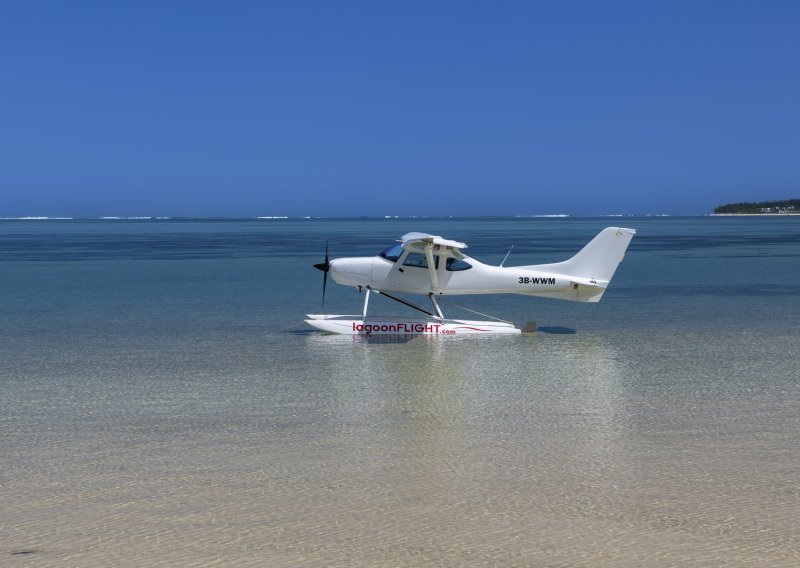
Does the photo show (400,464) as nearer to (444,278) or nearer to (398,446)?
(398,446)

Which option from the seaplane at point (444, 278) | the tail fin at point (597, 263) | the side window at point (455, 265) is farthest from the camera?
the tail fin at point (597, 263)

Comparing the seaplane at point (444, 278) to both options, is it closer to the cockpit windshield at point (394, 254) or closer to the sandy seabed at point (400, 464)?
the cockpit windshield at point (394, 254)

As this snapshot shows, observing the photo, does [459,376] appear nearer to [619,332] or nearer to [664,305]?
[619,332]

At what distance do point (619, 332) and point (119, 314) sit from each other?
9.64 m

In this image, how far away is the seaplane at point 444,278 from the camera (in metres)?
16.0

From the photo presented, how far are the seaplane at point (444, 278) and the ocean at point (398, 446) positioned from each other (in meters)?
0.58

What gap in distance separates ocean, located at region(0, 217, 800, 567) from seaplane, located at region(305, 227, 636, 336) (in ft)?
1.89

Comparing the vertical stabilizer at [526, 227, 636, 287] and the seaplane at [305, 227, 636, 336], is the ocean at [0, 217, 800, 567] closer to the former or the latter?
the seaplane at [305, 227, 636, 336]

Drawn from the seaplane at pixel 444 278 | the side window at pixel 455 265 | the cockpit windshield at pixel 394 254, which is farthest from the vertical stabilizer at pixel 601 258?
the cockpit windshield at pixel 394 254

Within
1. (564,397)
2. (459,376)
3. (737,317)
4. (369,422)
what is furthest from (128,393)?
(737,317)

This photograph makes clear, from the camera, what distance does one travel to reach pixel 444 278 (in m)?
16.7

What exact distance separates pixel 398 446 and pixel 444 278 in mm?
8911

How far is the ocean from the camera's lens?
555 centimetres

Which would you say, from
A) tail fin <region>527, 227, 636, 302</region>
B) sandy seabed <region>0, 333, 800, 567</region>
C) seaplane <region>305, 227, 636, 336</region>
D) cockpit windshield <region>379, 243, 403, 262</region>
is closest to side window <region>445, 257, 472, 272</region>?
seaplane <region>305, 227, 636, 336</region>
